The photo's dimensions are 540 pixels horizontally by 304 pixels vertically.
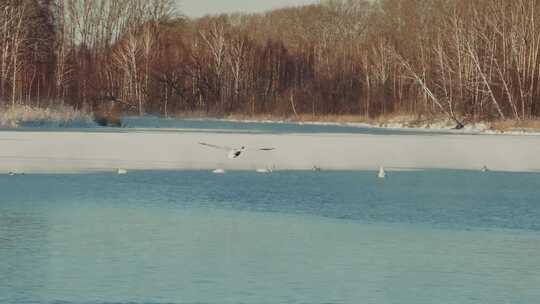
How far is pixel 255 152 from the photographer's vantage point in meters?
24.7

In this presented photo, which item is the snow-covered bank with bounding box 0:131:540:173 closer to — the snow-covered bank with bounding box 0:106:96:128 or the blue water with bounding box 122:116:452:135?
the snow-covered bank with bounding box 0:106:96:128

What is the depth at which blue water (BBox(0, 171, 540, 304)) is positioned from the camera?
7.57 meters

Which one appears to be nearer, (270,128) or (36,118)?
(36,118)

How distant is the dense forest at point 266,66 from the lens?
4675 cm

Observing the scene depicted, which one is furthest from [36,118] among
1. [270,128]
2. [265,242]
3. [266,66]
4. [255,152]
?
[266,66]

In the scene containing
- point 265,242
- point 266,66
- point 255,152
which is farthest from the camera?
point 266,66

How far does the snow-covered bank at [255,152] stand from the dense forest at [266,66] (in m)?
12.8

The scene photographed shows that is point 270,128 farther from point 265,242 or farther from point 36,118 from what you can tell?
point 265,242

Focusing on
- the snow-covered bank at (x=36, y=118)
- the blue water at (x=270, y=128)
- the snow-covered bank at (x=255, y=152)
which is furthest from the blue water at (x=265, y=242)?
the blue water at (x=270, y=128)

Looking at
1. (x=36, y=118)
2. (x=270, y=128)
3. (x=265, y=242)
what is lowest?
(x=270, y=128)

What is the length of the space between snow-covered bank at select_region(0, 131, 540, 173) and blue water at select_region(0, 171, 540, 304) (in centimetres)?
389

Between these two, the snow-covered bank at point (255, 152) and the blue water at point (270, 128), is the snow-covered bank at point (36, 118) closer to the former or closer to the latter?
the blue water at point (270, 128)

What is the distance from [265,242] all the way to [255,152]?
14.8 m

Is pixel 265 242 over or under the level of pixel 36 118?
over
